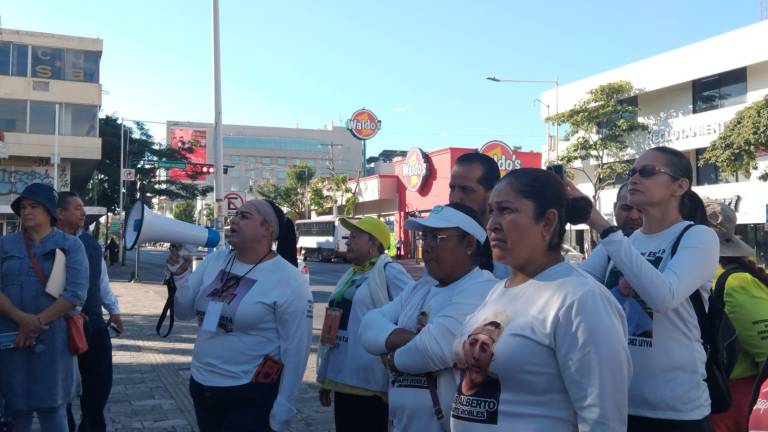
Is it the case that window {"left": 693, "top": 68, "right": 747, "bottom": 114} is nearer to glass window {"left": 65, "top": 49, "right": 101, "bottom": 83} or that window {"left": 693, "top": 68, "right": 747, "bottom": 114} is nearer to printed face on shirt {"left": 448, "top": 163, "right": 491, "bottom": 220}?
printed face on shirt {"left": 448, "top": 163, "right": 491, "bottom": 220}

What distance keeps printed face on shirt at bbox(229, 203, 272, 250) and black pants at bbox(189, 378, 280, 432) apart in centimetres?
78

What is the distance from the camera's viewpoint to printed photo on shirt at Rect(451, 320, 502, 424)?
2119 mm

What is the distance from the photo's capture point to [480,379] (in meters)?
2.16

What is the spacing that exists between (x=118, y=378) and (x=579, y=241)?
1109 inches

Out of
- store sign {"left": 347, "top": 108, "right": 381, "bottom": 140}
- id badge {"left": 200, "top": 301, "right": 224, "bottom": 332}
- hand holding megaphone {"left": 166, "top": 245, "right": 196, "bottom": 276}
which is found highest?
store sign {"left": 347, "top": 108, "right": 381, "bottom": 140}

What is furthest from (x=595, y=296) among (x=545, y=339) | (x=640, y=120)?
(x=640, y=120)

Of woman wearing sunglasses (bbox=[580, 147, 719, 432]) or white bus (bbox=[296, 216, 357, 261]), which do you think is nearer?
woman wearing sunglasses (bbox=[580, 147, 719, 432])

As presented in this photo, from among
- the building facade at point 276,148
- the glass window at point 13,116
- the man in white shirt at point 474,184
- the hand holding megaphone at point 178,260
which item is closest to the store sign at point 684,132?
the man in white shirt at point 474,184

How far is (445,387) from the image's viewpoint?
263 cm

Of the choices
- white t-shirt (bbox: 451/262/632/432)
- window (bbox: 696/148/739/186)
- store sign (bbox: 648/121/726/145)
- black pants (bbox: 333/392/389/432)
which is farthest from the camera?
window (bbox: 696/148/739/186)

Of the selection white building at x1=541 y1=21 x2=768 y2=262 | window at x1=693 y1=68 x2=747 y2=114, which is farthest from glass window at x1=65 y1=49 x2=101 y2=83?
window at x1=693 y1=68 x2=747 y2=114

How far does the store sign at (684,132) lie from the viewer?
2734 cm

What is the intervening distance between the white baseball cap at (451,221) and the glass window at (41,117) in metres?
34.7

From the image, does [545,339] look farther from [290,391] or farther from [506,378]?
[290,391]
